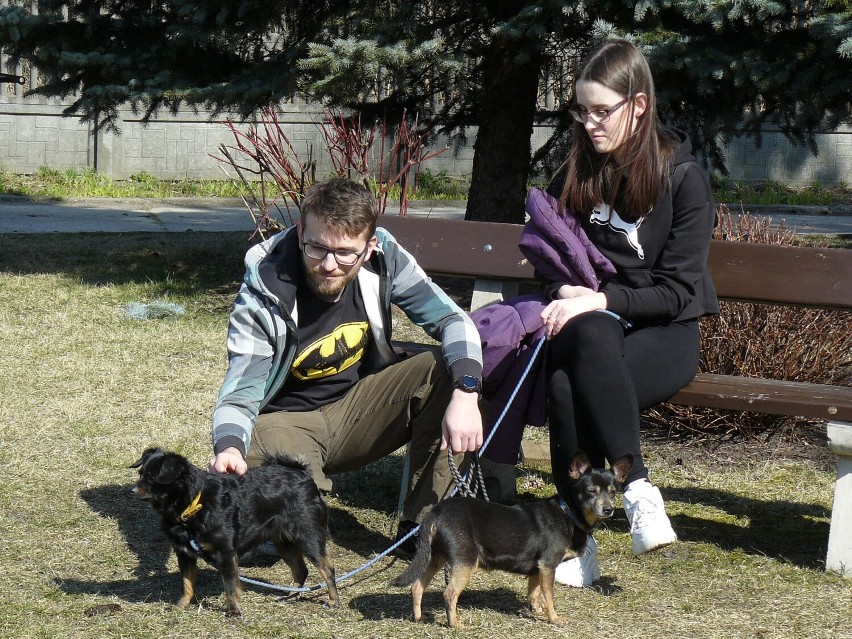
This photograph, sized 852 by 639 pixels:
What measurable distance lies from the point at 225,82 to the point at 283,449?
15.1 feet

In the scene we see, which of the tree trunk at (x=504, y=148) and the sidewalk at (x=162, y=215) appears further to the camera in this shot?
the sidewalk at (x=162, y=215)

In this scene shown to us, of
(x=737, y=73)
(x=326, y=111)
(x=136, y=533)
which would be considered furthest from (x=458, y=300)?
(x=136, y=533)

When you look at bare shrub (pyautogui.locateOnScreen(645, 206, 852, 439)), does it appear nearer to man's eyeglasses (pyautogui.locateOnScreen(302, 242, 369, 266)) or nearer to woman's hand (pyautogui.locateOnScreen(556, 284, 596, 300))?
woman's hand (pyautogui.locateOnScreen(556, 284, 596, 300))

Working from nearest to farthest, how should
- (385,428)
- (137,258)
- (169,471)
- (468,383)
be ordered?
(169,471) → (468,383) → (385,428) → (137,258)

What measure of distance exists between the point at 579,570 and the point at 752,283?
1434mm

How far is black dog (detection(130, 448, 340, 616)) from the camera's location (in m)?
3.03

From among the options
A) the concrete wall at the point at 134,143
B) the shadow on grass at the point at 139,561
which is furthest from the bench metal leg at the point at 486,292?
the concrete wall at the point at 134,143

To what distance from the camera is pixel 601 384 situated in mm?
3367

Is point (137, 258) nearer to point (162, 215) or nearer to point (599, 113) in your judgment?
point (162, 215)

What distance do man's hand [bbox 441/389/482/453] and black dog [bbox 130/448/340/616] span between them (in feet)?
1.57

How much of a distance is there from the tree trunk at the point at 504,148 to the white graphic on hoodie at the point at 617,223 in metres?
4.16

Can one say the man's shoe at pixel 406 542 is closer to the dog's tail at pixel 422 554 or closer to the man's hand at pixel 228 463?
the dog's tail at pixel 422 554

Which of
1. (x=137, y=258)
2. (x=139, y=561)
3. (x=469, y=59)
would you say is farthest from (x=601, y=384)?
(x=137, y=258)

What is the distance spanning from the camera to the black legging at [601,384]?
11.0ft
